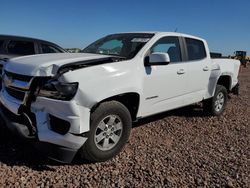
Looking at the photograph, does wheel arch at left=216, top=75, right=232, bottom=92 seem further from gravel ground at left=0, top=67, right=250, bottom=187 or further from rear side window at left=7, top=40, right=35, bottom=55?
rear side window at left=7, top=40, right=35, bottom=55

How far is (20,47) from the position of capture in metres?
8.23

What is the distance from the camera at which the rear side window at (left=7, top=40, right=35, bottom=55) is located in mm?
8055

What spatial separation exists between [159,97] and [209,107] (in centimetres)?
233

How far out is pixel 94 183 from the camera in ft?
11.5

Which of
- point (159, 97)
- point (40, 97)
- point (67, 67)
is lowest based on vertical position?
point (159, 97)

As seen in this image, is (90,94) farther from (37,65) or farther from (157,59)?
(157,59)

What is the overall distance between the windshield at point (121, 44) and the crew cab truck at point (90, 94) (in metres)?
0.02

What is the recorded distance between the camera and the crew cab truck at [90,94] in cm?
360

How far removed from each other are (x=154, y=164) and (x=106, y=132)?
79 centimetres

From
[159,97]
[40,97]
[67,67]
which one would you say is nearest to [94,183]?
[40,97]

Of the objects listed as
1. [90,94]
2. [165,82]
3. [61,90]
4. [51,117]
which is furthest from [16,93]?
[165,82]

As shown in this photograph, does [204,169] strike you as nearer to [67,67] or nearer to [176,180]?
[176,180]

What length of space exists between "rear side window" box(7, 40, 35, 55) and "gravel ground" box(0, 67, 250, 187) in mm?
3977

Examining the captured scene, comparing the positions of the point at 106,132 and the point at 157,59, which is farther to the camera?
the point at 157,59
